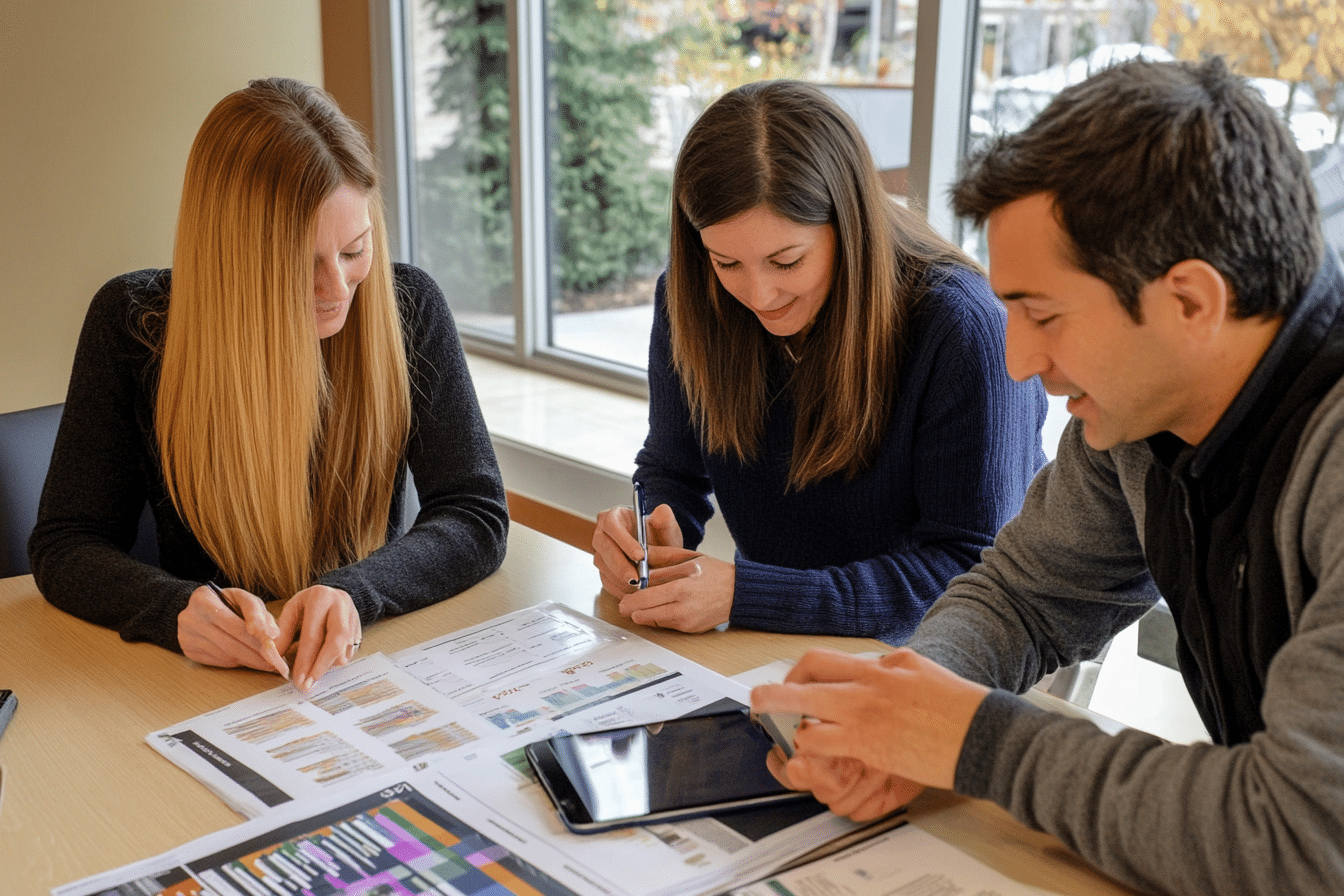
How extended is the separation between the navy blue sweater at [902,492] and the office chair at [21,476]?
0.81m

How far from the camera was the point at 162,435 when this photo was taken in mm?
1448

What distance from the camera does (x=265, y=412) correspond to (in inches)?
56.6

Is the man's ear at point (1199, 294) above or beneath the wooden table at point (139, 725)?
above

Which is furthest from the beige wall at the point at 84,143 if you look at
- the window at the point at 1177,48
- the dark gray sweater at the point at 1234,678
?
the dark gray sweater at the point at 1234,678

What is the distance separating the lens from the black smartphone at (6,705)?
3.51 feet

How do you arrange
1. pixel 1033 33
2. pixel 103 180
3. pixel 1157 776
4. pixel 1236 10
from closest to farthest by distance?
pixel 1157 776
pixel 1236 10
pixel 1033 33
pixel 103 180

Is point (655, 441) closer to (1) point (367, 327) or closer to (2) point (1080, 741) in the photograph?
(1) point (367, 327)

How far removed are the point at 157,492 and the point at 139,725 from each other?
21.0 inches

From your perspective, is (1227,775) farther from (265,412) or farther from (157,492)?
(157,492)

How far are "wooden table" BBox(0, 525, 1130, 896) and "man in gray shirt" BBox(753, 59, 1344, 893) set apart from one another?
6 centimetres

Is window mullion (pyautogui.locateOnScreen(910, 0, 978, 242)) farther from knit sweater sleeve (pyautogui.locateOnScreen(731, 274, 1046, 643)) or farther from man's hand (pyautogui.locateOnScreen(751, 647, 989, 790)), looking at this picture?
man's hand (pyautogui.locateOnScreen(751, 647, 989, 790))

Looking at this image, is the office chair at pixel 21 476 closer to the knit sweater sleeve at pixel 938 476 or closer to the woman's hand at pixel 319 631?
the woman's hand at pixel 319 631

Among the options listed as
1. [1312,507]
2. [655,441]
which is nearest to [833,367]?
[655,441]

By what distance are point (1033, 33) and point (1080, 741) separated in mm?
1693
